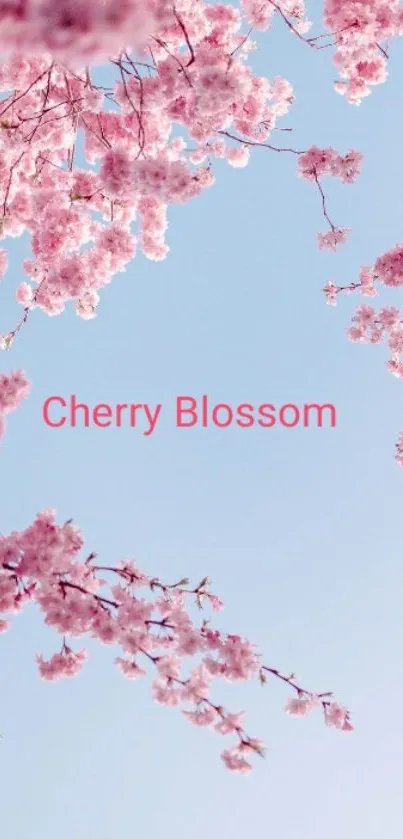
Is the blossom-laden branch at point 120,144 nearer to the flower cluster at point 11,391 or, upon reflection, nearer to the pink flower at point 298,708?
the flower cluster at point 11,391

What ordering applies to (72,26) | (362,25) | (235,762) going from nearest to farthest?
(72,26) < (235,762) < (362,25)

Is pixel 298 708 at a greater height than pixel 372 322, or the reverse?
pixel 372 322

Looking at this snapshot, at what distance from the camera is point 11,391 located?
6336 mm

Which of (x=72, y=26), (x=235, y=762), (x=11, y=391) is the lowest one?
Answer: (x=235, y=762)

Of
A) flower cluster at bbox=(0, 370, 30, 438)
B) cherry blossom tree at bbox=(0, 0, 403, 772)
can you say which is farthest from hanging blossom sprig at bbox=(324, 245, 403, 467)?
flower cluster at bbox=(0, 370, 30, 438)

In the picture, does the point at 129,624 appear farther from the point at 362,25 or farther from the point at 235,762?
the point at 362,25

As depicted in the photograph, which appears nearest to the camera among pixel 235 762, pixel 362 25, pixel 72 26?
pixel 72 26

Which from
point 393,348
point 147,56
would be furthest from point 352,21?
point 393,348

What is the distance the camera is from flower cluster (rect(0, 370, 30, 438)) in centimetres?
634

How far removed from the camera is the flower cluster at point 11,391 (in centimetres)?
634

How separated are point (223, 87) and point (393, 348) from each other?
455 cm

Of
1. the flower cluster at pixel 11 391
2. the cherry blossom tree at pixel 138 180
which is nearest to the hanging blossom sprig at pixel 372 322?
the cherry blossom tree at pixel 138 180

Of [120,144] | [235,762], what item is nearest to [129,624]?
[235,762]

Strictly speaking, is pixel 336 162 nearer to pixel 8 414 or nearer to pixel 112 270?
pixel 112 270
